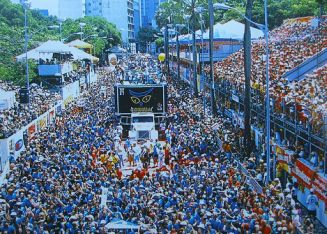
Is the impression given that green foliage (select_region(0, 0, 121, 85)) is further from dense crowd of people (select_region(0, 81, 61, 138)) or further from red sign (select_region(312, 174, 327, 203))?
red sign (select_region(312, 174, 327, 203))

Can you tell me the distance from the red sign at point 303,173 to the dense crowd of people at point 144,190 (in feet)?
1.83

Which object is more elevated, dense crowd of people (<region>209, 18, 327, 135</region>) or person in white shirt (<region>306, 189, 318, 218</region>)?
dense crowd of people (<region>209, 18, 327, 135</region>)

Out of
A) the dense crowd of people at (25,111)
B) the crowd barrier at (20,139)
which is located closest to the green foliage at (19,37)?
the dense crowd of people at (25,111)

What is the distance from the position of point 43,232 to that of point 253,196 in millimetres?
6668

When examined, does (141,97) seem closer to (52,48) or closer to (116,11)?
(52,48)

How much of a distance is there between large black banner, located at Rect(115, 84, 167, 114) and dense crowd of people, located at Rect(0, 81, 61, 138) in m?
5.28

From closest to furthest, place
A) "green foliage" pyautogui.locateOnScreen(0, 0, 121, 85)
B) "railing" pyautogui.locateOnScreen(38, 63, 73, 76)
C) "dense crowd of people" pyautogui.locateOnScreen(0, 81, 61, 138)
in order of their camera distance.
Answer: "dense crowd of people" pyautogui.locateOnScreen(0, 81, 61, 138), "green foliage" pyautogui.locateOnScreen(0, 0, 121, 85), "railing" pyautogui.locateOnScreen(38, 63, 73, 76)

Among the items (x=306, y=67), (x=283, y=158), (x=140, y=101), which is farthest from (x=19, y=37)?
(x=283, y=158)

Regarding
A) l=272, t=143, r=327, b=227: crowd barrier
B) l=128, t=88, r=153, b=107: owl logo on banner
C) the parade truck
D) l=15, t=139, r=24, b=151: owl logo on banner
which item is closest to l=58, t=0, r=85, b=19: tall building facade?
the parade truck

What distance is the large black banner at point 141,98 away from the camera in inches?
1476

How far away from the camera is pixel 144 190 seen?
19.7 metres

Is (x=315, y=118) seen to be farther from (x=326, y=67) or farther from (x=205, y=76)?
(x=205, y=76)

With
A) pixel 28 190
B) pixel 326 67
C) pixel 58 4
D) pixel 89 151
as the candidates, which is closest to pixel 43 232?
pixel 28 190

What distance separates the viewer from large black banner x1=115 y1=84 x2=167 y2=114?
37500 mm
